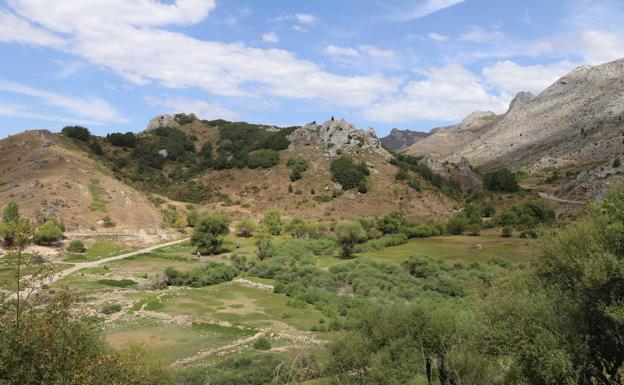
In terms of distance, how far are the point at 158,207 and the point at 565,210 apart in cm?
7960

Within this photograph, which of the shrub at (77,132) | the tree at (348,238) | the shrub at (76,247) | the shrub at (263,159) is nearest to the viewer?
the shrub at (76,247)

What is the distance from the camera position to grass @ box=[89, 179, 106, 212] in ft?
267

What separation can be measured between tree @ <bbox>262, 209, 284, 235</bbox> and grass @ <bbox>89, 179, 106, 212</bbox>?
1155 inches

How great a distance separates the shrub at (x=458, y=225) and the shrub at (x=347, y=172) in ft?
94.1

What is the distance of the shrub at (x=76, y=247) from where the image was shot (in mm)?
65500

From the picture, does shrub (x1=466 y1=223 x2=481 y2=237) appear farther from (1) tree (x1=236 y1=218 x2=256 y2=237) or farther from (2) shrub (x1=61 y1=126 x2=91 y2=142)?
(2) shrub (x1=61 y1=126 x2=91 y2=142)

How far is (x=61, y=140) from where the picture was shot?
117938 mm

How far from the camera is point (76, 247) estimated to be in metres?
65.9

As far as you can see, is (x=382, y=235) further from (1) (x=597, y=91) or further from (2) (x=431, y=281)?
(1) (x=597, y=91)

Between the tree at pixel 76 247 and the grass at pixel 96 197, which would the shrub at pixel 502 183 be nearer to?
the grass at pixel 96 197

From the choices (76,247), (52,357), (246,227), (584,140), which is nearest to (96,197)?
(76,247)

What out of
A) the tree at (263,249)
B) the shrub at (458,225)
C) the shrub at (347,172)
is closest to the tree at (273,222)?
the tree at (263,249)

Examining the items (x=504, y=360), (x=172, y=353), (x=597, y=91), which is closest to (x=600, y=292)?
(x=504, y=360)

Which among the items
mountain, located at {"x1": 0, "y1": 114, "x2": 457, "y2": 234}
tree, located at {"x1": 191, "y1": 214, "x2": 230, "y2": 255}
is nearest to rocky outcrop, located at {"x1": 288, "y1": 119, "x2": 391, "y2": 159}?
mountain, located at {"x1": 0, "y1": 114, "x2": 457, "y2": 234}
